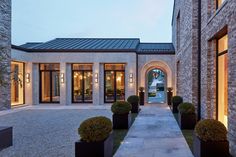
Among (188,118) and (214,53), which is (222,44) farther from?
(188,118)

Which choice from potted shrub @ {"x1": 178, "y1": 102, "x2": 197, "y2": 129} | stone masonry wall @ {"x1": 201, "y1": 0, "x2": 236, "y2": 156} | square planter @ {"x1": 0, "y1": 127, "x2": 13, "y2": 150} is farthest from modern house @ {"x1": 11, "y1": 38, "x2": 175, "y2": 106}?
square planter @ {"x1": 0, "y1": 127, "x2": 13, "y2": 150}

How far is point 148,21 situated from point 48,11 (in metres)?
60.4

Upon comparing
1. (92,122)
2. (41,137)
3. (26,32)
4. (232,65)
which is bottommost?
(41,137)

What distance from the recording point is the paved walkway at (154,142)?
7.89 metres

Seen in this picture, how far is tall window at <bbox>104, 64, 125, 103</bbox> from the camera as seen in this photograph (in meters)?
23.7

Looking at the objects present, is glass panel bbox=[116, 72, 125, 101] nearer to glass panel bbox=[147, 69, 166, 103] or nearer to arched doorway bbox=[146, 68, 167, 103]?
arched doorway bbox=[146, 68, 167, 103]

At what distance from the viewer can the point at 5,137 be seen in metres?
8.67

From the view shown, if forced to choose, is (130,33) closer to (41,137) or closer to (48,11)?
(48,11)

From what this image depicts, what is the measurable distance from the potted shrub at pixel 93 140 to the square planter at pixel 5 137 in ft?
9.83

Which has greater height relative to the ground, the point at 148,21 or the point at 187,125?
the point at 148,21

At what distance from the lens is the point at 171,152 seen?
26.2 ft

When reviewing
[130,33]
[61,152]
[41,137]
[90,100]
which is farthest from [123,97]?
[130,33]

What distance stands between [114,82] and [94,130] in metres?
16.9

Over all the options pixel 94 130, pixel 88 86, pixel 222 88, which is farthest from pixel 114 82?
pixel 94 130
